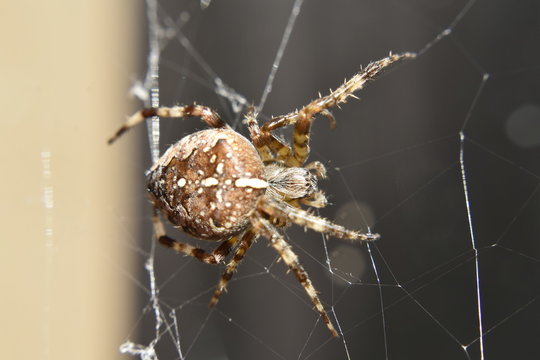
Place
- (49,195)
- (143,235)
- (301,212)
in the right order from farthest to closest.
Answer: (49,195)
(143,235)
(301,212)

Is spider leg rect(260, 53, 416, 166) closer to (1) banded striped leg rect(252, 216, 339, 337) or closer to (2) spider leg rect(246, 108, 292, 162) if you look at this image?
(2) spider leg rect(246, 108, 292, 162)

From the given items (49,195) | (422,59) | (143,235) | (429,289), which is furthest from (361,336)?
(49,195)

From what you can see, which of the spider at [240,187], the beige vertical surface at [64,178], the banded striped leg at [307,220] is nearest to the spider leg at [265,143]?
→ the spider at [240,187]

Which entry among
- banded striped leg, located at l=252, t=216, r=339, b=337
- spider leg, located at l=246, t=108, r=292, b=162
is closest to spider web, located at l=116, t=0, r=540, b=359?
banded striped leg, located at l=252, t=216, r=339, b=337

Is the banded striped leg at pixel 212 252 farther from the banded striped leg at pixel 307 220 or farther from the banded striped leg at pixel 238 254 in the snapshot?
the banded striped leg at pixel 307 220

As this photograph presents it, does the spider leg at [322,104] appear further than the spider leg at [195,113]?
No

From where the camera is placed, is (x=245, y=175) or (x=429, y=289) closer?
(x=245, y=175)

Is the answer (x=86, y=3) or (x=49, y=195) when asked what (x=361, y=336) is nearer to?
(x=49, y=195)
